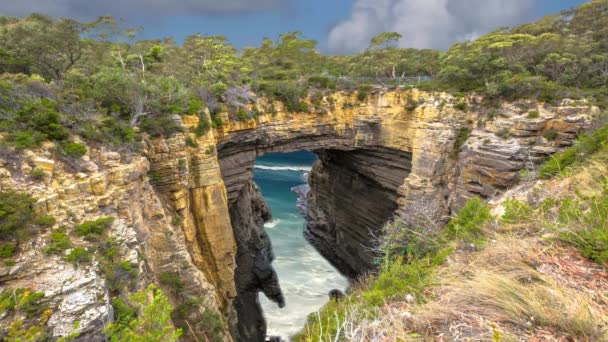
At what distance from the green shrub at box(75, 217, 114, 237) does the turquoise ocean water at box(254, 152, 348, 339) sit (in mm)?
13909

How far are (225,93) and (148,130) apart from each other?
6190 mm

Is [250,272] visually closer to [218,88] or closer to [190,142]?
[190,142]

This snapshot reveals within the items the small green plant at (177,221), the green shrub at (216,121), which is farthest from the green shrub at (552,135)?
the small green plant at (177,221)

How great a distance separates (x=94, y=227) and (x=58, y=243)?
78cm

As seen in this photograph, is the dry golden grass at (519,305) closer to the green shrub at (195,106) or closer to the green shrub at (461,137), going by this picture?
the green shrub at (195,106)

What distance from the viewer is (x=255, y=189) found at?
28.7 meters

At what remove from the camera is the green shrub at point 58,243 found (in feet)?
18.4

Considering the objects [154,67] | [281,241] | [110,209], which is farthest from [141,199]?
[281,241]

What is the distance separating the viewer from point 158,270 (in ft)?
30.8

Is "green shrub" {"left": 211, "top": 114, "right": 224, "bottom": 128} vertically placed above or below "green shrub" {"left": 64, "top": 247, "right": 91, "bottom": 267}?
above

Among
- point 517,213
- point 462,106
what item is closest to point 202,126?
point 517,213

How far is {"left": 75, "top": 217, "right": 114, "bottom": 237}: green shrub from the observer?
6273 millimetres

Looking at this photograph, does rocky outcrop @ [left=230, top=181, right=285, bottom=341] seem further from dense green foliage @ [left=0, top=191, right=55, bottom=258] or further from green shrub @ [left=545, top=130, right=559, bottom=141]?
green shrub @ [left=545, top=130, right=559, bottom=141]

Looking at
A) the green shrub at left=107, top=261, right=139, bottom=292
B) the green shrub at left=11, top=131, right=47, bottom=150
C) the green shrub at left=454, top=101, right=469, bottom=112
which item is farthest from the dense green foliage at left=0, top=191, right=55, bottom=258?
the green shrub at left=454, top=101, right=469, bottom=112
